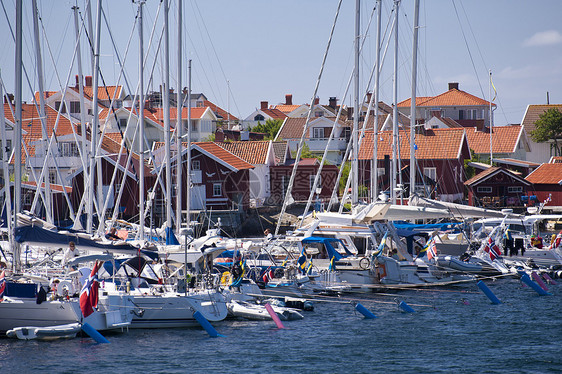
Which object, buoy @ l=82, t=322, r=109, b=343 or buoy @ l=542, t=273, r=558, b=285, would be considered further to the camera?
buoy @ l=542, t=273, r=558, b=285

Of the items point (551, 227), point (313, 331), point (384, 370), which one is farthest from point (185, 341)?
point (551, 227)

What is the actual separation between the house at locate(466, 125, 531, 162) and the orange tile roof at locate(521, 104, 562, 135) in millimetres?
14947

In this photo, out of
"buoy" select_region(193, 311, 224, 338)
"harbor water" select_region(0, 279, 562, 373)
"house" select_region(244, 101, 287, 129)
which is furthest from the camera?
"house" select_region(244, 101, 287, 129)

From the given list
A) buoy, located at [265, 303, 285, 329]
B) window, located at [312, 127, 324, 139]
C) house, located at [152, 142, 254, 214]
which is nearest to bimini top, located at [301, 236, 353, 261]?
buoy, located at [265, 303, 285, 329]

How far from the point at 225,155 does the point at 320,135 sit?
1911 cm

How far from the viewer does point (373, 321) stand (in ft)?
92.0

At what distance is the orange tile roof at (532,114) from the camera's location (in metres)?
97.4

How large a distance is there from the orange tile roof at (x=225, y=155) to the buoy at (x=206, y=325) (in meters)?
34.0

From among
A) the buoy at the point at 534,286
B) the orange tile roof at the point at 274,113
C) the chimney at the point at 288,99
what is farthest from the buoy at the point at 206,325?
the chimney at the point at 288,99

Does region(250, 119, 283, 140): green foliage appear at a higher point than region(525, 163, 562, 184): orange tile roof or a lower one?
higher

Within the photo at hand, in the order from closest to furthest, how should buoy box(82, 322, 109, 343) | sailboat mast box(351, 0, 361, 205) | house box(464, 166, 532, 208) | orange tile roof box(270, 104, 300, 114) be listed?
buoy box(82, 322, 109, 343), sailboat mast box(351, 0, 361, 205), house box(464, 166, 532, 208), orange tile roof box(270, 104, 300, 114)

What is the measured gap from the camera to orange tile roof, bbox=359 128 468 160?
218ft

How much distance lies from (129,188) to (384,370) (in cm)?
3501

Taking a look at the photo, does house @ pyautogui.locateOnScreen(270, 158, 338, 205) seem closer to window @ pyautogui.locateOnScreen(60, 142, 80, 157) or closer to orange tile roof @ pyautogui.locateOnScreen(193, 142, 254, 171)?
orange tile roof @ pyautogui.locateOnScreen(193, 142, 254, 171)
